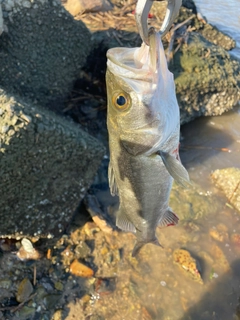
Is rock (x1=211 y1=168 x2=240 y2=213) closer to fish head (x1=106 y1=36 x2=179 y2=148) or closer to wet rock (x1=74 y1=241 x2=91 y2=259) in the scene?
wet rock (x1=74 y1=241 x2=91 y2=259)

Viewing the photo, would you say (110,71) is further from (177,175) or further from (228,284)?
(228,284)

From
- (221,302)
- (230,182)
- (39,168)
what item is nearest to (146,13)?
(39,168)

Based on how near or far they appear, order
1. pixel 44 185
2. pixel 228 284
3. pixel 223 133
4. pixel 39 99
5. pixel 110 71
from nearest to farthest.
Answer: pixel 110 71 → pixel 44 185 → pixel 228 284 → pixel 39 99 → pixel 223 133

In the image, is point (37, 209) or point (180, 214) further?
point (180, 214)

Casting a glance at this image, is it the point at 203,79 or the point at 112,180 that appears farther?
the point at 203,79

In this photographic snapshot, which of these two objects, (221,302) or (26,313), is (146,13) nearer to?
(26,313)

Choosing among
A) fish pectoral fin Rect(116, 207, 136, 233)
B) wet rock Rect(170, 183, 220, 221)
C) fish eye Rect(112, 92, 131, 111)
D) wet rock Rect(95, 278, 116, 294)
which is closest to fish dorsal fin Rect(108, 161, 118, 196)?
fish pectoral fin Rect(116, 207, 136, 233)

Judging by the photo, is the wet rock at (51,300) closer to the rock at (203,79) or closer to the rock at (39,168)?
the rock at (39,168)

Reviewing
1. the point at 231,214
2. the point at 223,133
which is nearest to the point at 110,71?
the point at 231,214
